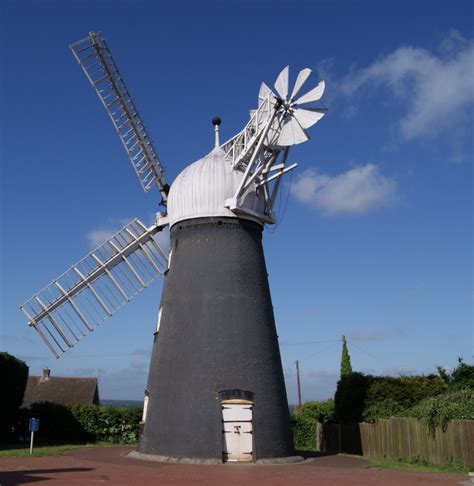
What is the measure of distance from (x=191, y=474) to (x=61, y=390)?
2793 cm

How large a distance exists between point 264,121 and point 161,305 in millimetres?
6505

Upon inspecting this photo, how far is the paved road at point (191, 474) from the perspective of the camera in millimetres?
12047

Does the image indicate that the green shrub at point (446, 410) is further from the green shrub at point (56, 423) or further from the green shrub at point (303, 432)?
the green shrub at point (56, 423)

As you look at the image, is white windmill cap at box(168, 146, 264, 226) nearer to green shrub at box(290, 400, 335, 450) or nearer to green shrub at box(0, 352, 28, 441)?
green shrub at box(0, 352, 28, 441)

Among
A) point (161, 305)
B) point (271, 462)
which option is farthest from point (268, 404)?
point (161, 305)

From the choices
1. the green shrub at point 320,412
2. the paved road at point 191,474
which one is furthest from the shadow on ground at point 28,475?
the green shrub at point 320,412

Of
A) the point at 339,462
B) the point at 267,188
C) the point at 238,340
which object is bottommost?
the point at 339,462

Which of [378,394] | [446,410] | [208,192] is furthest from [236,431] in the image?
[378,394]

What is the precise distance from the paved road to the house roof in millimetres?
22694

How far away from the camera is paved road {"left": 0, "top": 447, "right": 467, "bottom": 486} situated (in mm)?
12047

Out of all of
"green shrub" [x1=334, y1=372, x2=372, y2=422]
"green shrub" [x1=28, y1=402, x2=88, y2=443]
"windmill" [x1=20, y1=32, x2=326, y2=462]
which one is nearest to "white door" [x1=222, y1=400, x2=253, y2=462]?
"windmill" [x1=20, y1=32, x2=326, y2=462]

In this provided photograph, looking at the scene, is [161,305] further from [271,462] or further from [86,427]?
[86,427]

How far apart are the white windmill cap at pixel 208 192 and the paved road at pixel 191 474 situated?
7109 millimetres

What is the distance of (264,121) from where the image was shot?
56.5 feet
